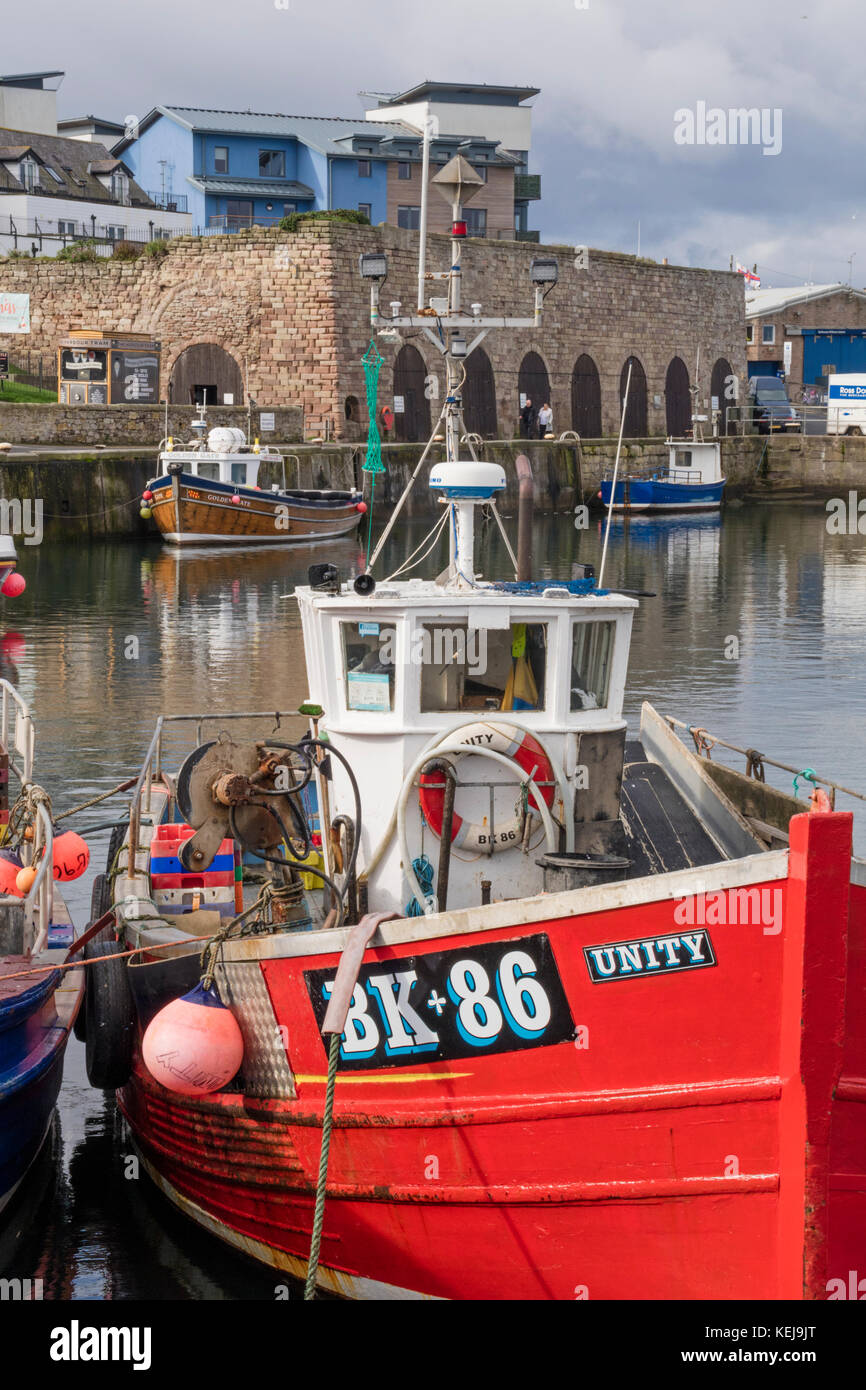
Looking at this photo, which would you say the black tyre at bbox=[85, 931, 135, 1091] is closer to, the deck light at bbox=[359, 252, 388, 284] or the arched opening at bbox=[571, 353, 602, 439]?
the deck light at bbox=[359, 252, 388, 284]

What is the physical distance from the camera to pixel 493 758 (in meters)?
6.71

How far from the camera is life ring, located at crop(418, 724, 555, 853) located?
6.76 meters

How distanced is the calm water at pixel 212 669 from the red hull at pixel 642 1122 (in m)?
1.53

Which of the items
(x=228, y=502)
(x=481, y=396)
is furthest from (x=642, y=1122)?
(x=481, y=396)

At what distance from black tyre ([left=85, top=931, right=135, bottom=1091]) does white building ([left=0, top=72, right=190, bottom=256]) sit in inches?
1844

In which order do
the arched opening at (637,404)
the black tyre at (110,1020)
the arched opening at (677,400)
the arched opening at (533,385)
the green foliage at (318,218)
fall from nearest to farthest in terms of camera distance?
the black tyre at (110,1020), the green foliage at (318,218), the arched opening at (533,385), the arched opening at (637,404), the arched opening at (677,400)

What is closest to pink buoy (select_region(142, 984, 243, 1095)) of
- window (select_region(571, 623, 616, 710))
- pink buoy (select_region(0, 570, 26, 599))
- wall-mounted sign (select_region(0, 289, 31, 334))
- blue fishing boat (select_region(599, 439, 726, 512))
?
window (select_region(571, 623, 616, 710))

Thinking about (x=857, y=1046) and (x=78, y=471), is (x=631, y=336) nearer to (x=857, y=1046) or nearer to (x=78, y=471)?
(x=78, y=471)

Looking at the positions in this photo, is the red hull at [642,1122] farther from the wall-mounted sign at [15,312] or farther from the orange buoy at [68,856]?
the wall-mounted sign at [15,312]

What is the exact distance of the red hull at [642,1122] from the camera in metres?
5.49

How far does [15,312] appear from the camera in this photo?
144 feet

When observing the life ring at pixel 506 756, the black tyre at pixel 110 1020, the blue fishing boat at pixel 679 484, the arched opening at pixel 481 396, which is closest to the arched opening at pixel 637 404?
the blue fishing boat at pixel 679 484

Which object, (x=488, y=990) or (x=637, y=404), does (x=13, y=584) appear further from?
(x=637, y=404)

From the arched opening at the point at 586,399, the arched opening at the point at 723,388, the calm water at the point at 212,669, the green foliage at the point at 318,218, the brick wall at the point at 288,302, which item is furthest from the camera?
the arched opening at the point at 723,388
